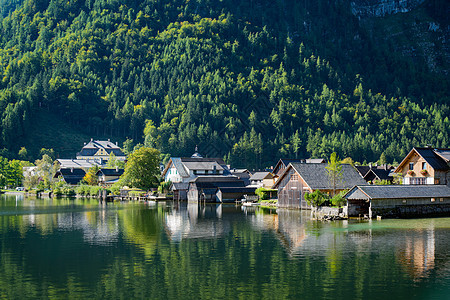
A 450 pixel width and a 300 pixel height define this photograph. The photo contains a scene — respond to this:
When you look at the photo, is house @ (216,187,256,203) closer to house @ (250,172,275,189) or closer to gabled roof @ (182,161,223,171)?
house @ (250,172,275,189)

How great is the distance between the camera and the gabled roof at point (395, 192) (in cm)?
6988

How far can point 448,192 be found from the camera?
7762 centimetres

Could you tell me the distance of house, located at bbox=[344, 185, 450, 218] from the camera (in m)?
69.9

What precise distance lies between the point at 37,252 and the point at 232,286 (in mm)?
19941

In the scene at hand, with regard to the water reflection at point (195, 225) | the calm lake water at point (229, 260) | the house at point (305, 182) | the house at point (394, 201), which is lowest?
the calm lake water at point (229, 260)

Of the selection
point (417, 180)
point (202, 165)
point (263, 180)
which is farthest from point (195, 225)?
point (202, 165)

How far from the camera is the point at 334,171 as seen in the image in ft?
272

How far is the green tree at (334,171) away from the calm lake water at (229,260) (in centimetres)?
1665

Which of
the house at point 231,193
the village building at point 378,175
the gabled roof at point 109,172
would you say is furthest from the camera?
the gabled roof at point 109,172

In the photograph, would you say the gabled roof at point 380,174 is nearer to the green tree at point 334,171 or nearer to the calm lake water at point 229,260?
the green tree at point 334,171

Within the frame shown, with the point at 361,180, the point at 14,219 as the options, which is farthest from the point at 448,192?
the point at 14,219

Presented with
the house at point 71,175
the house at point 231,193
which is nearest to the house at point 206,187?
the house at point 231,193

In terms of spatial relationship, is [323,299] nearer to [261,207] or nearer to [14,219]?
[14,219]

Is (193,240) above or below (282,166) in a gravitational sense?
below
